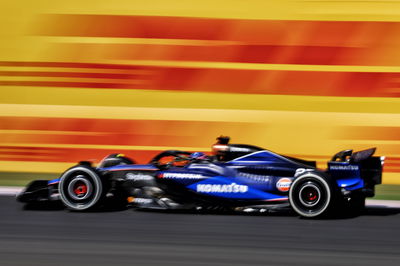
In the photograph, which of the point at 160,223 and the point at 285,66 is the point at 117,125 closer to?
the point at 285,66

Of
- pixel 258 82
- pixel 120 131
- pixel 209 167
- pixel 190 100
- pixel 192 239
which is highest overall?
pixel 258 82

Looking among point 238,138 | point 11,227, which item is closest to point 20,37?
point 238,138

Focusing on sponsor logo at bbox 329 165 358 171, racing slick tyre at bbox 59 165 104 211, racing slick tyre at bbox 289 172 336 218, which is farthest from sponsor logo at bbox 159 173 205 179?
sponsor logo at bbox 329 165 358 171

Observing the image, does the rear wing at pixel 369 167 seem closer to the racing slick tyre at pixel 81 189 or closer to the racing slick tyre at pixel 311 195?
the racing slick tyre at pixel 311 195

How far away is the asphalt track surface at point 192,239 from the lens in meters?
6.31

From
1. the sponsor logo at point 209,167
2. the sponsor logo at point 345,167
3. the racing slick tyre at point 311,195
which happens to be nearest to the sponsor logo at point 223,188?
the sponsor logo at point 209,167

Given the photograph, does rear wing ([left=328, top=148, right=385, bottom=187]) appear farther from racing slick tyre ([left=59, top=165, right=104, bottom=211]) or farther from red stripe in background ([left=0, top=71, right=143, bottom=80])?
red stripe in background ([left=0, top=71, right=143, bottom=80])

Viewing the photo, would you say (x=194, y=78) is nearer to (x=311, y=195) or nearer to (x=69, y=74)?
(x=69, y=74)

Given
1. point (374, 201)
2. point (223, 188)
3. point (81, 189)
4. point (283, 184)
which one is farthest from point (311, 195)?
point (81, 189)

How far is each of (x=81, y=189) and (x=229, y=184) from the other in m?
1.55

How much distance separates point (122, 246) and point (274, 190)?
202 centimetres

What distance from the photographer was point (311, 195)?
316 inches

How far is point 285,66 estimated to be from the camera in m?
10.4

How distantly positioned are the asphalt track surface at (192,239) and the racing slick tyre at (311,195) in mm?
118
